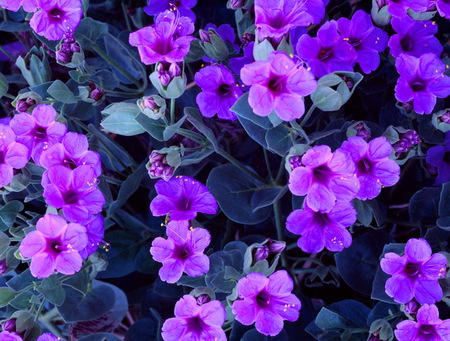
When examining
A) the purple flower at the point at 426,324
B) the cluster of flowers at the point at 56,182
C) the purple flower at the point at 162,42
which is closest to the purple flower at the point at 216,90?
the purple flower at the point at 162,42

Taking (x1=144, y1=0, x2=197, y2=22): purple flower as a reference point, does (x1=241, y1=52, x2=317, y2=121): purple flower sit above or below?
above

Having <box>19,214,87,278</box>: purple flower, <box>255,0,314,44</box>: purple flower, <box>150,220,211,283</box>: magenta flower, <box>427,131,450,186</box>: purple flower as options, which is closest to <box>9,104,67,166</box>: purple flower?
<box>19,214,87,278</box>: purple flower

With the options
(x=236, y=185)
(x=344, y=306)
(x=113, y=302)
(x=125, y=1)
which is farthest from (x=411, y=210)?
(x=125, y=1)

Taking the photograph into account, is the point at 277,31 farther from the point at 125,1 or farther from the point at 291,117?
the point at 125,1

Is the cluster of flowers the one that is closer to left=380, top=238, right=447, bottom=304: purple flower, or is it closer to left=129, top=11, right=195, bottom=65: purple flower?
left=129, top=11, right=195, bottom=65: purple flower

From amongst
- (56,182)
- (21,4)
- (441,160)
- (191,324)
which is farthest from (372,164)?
(21,4)

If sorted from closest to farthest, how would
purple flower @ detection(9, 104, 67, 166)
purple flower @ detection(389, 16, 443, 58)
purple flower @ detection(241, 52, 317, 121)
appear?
purple flower @ detection(241, 52, 317, 121), purple flower @ detection(9, 104, 67, 166), purple flower @ detection(389, 16, 443, 58)
